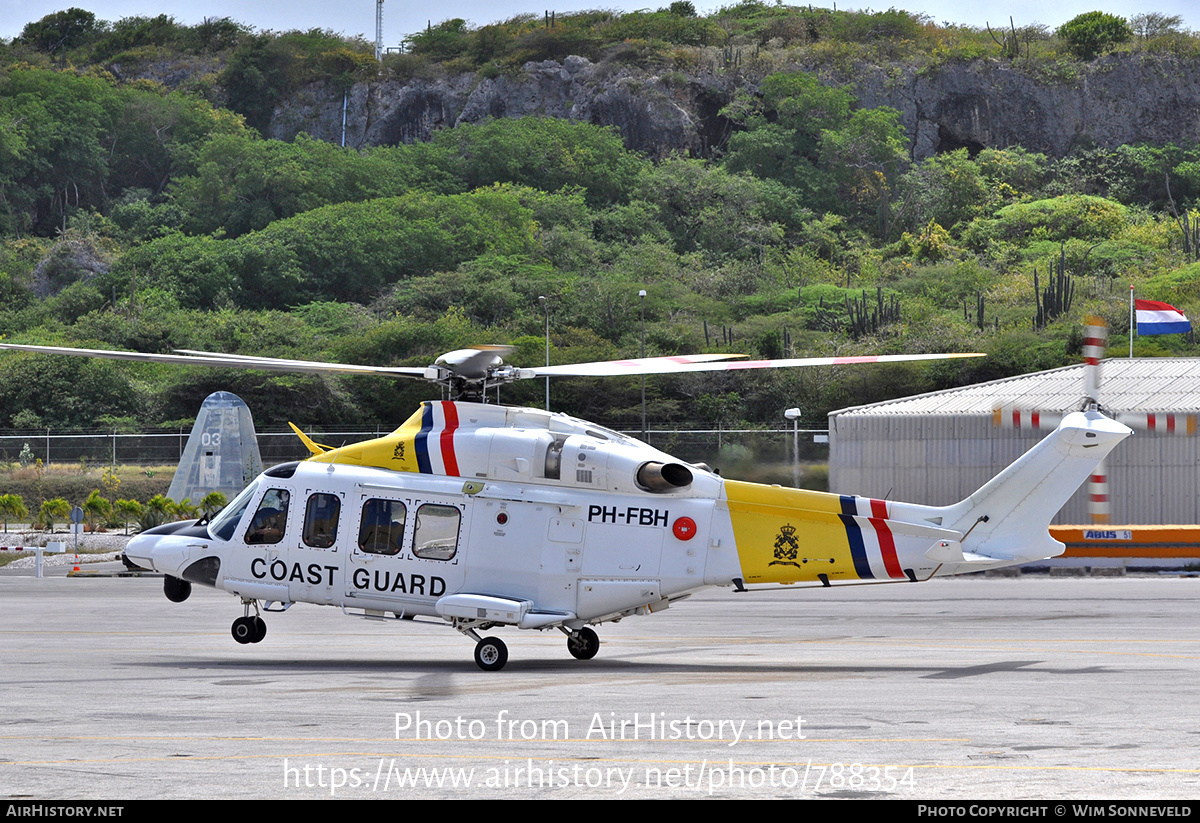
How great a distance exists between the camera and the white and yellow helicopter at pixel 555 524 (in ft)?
47.3

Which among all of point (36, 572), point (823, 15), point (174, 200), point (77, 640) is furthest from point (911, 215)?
point (77, 640)

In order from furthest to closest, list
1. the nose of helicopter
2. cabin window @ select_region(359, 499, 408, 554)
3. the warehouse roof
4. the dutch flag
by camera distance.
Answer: the warehouse roof, the dutch flag, the nose of helicopter, cabin window @ select_region(359, 499, 408, 554)

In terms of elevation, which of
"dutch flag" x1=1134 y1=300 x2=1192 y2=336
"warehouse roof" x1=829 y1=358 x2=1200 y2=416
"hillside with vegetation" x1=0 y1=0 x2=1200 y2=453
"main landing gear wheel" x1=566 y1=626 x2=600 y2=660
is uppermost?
"hillside with vegetation" x1=0 y1=0 x2=1200 y2=453

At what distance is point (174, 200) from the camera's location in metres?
134

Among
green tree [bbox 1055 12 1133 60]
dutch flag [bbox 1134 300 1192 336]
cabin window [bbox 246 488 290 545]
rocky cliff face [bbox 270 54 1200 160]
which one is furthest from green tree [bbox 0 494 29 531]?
green tree [bbox 1055 12 1133 60]

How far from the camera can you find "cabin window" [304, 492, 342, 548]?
15672 mm

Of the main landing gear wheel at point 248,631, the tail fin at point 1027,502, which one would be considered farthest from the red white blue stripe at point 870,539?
the main landing gear wheel at point 248,631

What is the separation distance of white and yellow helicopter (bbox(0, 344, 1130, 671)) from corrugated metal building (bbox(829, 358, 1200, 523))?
21825mm

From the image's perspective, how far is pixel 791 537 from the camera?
578 inches

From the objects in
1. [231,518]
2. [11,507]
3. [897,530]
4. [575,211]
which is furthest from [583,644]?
[575,211]

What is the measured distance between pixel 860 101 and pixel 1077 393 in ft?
341

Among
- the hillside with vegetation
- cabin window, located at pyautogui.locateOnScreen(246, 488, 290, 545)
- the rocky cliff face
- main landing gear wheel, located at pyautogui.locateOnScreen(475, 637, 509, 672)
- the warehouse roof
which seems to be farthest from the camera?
the rocky cliff face

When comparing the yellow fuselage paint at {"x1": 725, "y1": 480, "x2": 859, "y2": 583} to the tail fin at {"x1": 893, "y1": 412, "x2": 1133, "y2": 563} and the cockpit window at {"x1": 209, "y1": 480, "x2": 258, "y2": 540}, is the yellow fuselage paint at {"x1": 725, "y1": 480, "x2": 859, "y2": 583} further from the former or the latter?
the cockpit window at {"x1": 209, "y1": 480, "x2": 258, "y2": 540}

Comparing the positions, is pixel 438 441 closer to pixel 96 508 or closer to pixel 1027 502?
pixel 1027 502
